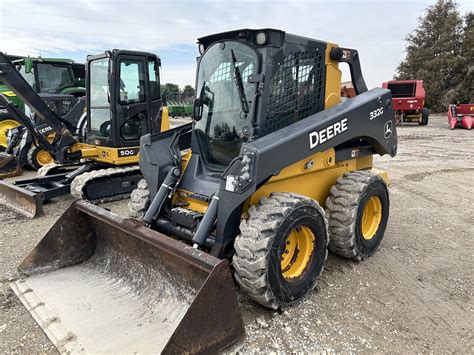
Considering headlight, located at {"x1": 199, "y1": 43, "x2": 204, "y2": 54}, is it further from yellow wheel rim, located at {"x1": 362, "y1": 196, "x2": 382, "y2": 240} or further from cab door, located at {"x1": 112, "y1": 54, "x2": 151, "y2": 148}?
cab door, located at {"x1": 112, "y1": 54, "x2": 151, "y2": 148}

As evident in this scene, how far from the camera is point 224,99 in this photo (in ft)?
11.4

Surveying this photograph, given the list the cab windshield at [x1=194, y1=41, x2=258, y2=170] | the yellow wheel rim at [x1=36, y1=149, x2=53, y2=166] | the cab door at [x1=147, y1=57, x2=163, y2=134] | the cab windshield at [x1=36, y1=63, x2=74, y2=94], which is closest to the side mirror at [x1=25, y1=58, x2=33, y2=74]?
the cab windshield at [x1=36, y1=63, x2=74, y2=94]

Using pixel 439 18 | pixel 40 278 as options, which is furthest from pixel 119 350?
pixel 439 18

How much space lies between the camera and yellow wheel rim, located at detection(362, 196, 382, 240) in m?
3.95

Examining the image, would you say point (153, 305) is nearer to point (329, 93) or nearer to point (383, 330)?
point (383, 330)

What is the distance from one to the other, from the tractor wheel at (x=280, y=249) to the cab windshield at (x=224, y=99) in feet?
2.60

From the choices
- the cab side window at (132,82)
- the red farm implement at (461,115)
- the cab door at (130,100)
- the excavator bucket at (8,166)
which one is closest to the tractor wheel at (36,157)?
the excavator bucket at (8,166)

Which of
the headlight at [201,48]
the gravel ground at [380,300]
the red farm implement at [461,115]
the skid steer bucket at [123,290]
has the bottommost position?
the gravel ground at [380,300]

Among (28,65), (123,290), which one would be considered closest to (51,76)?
(28,65)

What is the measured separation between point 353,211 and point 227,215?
4.25ft

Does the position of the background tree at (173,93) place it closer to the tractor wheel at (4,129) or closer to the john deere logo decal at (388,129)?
the tractor wheel at (4,129)

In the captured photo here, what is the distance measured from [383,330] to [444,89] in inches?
1432

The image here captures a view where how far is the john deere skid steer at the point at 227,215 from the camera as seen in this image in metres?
2.60

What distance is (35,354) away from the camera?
8.30 feet
